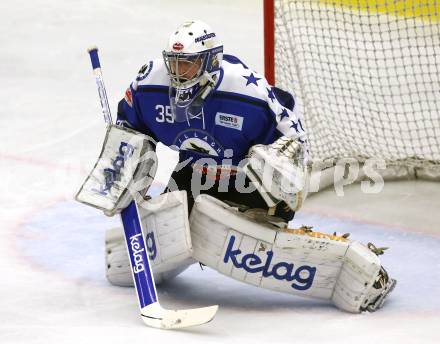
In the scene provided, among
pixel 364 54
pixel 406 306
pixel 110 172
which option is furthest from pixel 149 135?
pixel 364 54

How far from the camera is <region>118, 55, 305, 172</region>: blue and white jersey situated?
12.0 ft

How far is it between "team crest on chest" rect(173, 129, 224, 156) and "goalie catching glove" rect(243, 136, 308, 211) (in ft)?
0.72

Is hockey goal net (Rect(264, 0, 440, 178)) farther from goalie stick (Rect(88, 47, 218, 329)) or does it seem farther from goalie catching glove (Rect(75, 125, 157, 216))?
goalie stick (Rect(88, 47, 218, 329))

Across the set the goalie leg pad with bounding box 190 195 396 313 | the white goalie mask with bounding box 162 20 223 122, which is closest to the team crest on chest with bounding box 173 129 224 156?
the white goalie mask with bounding box 162 20 223 122

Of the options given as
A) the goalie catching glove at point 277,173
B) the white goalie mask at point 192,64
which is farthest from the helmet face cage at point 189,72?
the goalie catching glove at point 277,173

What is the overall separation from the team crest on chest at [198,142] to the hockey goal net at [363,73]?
1.20 metres

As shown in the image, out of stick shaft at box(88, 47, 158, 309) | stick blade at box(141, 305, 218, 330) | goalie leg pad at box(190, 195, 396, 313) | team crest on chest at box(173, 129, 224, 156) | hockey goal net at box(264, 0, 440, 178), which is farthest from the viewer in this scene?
hockey goal net at box(264, 0, 440, 178)

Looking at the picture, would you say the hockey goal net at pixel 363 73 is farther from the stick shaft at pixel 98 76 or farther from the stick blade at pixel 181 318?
the stick blade at pixel 181 318

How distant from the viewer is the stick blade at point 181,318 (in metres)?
3.34

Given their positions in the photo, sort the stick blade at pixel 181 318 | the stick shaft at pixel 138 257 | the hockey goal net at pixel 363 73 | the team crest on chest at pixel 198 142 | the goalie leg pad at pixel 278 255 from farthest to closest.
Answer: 1. the hockey goal net at pixel 363 73
2. the team crest on chest at pixel 198 142
3. the goalie leg pad at pixel 278 255
4. the stick shaft at pixel 138 257
5. the stick blade at pixel 181 318

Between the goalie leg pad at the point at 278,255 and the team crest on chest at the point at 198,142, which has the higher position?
the team crest on chest at the point at 198,142

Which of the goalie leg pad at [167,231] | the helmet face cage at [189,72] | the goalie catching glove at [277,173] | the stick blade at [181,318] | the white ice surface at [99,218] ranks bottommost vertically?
the white ice surface at [99,218]

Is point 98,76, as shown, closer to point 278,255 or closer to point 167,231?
point 167,231

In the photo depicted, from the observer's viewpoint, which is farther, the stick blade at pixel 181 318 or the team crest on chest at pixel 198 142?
the team crest on chest at pixel 198 142
